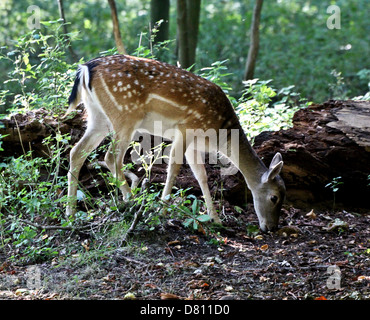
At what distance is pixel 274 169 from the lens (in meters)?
6.66

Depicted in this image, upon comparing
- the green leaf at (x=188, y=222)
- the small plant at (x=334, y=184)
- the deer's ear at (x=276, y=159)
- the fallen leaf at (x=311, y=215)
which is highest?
the deer's ear at (x=276, y=159)

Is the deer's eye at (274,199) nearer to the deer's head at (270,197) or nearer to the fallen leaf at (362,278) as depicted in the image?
the deer's head at (270,197)

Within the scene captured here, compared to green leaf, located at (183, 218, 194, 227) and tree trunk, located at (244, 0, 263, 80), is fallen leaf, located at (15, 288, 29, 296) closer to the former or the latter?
green leaf, located at (183, 218, 194, 227)

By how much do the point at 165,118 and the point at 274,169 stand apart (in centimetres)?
143

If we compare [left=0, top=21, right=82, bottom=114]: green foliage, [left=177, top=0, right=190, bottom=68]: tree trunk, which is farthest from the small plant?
[left=177, top=0, right=190, bottom=68]: tree trunk

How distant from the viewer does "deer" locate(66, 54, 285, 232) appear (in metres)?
6.52

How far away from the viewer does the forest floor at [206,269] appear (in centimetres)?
474

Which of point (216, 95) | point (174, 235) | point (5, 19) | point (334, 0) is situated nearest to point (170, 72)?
point (216, 95)

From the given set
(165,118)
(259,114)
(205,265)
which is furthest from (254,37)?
(205,265)

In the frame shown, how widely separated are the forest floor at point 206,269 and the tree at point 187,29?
4.66 meters

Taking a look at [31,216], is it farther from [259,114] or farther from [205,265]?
[259,114]

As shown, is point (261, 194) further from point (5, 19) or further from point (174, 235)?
point (5, 19)

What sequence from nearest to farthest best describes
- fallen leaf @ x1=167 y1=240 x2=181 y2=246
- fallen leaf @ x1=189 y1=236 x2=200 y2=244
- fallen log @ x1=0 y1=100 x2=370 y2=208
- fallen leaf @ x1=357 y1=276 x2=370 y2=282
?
fallen leaf @ x1=357 y1=276 x2=370 y2=282, fallen leaf @ x1=167 y1=240 x2=181 y2=246, fallen leaf @ x1=189 y1=236 x2=200 y2=244, fallen log @ x1=0 y1=100 x2=370 y2=208

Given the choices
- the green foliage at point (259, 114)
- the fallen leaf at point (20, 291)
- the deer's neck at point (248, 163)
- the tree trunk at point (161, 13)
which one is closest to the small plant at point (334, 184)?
the deer's neck at point (248, 163)
